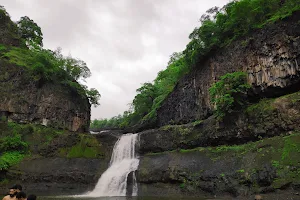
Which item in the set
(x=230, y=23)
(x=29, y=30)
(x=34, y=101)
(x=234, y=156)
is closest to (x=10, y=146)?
(x=34, y=101)

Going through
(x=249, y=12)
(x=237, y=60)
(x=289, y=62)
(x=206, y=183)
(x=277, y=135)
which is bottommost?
(x=206, y=183)

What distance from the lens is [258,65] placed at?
20.8 metres

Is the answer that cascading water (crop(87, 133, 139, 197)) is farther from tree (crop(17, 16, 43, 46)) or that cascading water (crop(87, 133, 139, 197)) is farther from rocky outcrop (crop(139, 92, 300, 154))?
tree (crop(17, 16, 43, 46))

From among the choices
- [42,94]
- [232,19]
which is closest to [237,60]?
[232,19]

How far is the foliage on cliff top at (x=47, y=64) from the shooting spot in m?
30.9

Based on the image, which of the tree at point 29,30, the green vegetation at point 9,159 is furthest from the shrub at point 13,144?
the tree at point 29,30

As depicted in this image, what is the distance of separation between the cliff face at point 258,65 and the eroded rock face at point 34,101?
16923 mm

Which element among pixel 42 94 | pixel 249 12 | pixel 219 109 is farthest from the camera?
pixel 42 94

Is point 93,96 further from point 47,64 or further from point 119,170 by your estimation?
point 119,170

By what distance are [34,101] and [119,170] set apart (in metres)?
15.8

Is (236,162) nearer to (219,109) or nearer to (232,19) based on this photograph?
(219,109)

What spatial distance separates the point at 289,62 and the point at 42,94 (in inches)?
1160

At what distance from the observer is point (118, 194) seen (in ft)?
64.6

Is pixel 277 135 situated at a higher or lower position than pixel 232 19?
lower
